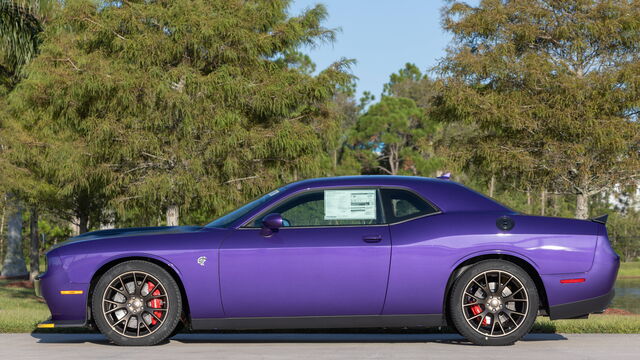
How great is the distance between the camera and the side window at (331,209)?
23.9ft

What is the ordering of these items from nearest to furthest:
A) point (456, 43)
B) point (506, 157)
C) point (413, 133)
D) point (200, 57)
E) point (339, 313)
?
point (339, 313)
point (200, 57)
point (506, 157)
point (456, 43)
point (413, 133)

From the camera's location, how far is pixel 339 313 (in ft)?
23.2

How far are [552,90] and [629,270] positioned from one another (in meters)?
41.5

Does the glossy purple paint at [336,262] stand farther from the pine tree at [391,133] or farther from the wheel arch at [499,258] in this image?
the pine tree at [391,133]

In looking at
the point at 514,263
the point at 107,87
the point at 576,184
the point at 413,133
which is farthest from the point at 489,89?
the point at 413,133

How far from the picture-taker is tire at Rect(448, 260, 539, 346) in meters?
7.15

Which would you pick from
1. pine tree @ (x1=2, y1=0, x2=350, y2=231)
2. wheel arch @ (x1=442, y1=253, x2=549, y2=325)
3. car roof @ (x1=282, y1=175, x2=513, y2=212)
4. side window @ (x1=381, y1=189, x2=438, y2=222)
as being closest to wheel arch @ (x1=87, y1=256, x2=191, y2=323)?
car roof @ (x1=282, y1=175, x2=513, y2=212)

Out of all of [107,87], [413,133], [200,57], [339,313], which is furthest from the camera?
[413,133]

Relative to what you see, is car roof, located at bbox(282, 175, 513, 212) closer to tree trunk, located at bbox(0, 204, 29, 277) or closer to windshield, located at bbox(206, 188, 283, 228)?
windshield, located at bbox(206, 188, 283, 228)

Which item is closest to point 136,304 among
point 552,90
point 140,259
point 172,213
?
point 140,259

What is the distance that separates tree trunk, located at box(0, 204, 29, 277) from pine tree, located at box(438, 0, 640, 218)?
2001 cm

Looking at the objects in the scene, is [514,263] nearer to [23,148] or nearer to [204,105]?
[204,105]

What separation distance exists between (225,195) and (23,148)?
7.39 metres

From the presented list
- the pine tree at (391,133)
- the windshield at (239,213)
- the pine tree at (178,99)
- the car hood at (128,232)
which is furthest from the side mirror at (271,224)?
the pine tree at (391,133)
